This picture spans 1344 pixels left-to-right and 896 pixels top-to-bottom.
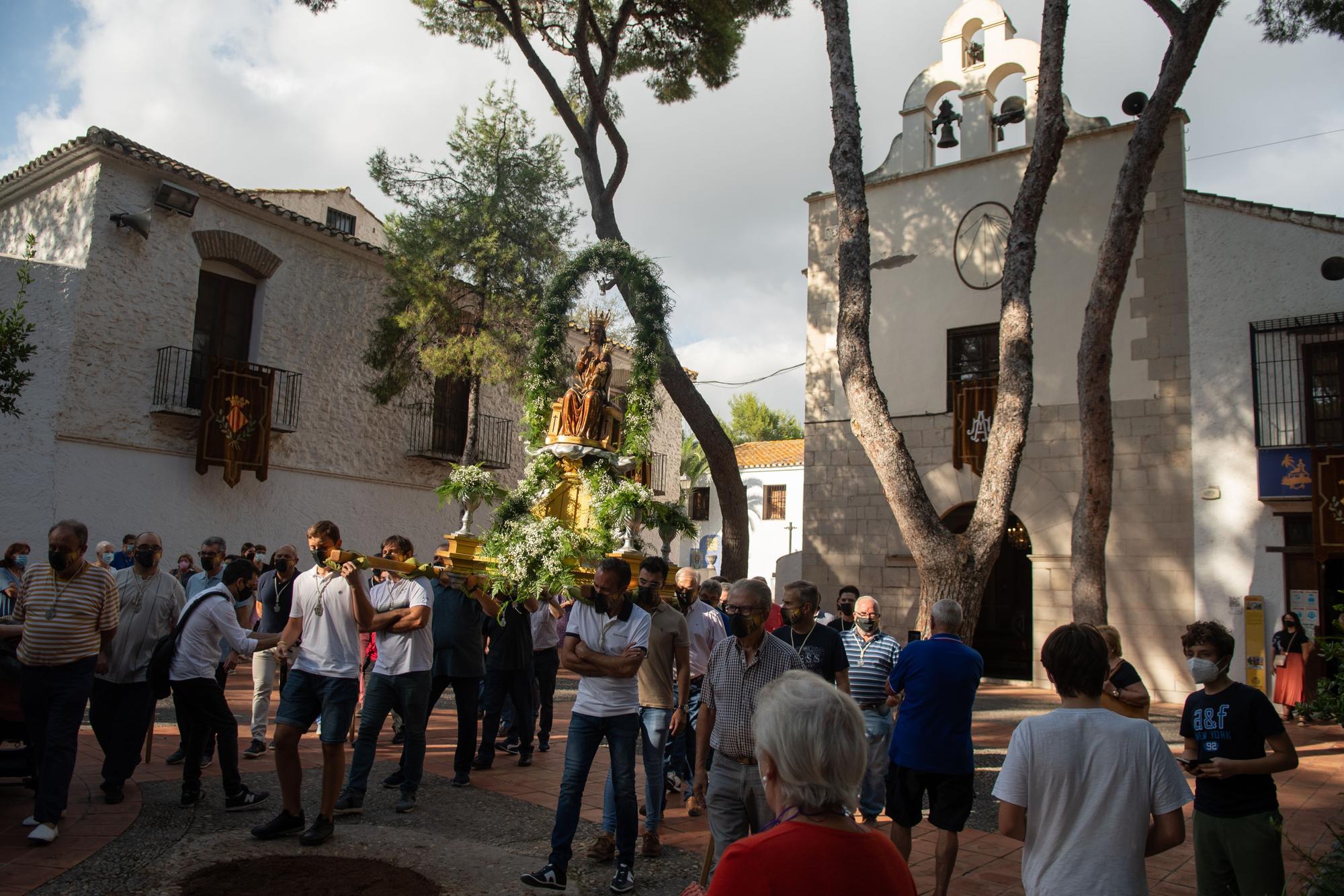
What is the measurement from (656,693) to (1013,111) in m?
13.3

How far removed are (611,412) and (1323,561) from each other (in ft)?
31.1

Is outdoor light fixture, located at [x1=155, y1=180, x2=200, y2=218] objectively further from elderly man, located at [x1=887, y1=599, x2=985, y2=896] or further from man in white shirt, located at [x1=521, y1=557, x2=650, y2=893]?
elderly man, located at [x1=887, y1=599, x2=985, y2=896]

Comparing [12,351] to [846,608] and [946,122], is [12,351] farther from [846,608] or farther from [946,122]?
[946,122]

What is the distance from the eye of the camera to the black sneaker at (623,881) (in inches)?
189

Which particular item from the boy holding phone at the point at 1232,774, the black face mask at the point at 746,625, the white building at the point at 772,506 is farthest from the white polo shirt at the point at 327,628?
the white building at the point at 772,506

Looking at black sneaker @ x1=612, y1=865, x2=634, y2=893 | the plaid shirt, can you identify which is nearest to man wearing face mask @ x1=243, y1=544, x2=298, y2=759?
black sneaker @ x1=612, y1=865, x2=634, y2=893

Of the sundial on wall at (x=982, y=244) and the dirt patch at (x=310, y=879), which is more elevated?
the sundial on wall at (x=982, y=244)

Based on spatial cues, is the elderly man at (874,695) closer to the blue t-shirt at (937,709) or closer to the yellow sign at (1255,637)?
the blue t-shirt at (937,709)

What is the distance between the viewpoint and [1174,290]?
546 inches

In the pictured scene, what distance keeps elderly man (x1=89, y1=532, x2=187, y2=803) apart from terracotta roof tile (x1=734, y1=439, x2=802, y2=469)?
95.3 feet

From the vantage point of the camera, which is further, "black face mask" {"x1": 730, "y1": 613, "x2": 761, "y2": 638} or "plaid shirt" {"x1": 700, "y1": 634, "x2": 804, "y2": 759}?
"black face mask" {"x1": 730, "y1": 613, "x2": 761, "y2": 638}

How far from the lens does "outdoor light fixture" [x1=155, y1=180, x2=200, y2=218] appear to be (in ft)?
52.1

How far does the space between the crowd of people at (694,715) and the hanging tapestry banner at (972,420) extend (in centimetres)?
857

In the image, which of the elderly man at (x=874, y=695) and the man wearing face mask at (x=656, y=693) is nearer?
the man wearing face mask at (x=656, y=693)
